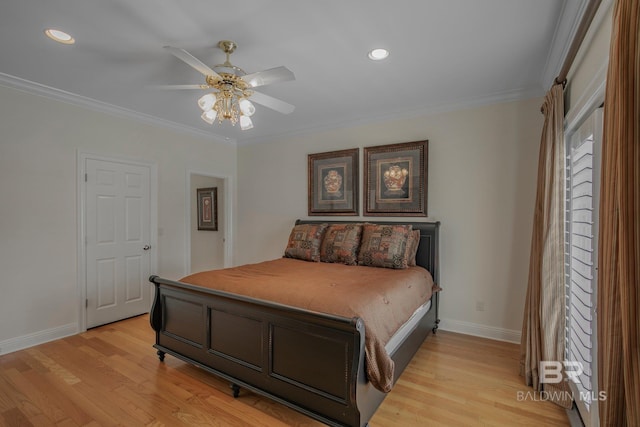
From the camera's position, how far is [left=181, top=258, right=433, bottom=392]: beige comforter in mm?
1760

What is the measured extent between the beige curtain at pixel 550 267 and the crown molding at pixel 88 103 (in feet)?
14.3

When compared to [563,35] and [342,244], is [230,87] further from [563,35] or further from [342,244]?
[563,35]

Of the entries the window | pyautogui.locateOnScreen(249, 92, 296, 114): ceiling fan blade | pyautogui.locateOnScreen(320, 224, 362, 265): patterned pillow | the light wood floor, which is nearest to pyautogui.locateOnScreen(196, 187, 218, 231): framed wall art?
pyautogui.locateOnScreen(320, 224, 362, 265): patterned pillow

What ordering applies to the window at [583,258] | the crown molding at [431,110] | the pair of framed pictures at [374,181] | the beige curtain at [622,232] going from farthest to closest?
the pair of framed pictures at [374,181] < the crown molding at [431,110] < the window at [583,258] < the beige curtain at [622,232]

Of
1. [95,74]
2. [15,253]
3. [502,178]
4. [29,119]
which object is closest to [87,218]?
[15,253]

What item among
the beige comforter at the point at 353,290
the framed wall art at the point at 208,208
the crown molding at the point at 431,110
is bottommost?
the beige comforter at the point at 353,290

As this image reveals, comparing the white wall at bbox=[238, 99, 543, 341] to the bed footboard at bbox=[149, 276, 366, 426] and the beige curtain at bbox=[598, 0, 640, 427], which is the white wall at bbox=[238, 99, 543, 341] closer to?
the bed footboard at bbox=[149, 276, 366, 426]

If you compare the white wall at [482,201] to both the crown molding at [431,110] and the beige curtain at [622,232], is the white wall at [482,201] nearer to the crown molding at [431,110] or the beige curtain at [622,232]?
the crown molding at [431,110]

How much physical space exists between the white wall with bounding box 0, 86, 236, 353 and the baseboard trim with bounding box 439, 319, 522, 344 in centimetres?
425

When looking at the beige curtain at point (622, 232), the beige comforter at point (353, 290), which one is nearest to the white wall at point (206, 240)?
the beige comforter at point (353, 290)

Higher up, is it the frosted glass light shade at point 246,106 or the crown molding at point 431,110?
the crown molding at point 431,110

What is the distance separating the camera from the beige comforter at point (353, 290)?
5.77 feet

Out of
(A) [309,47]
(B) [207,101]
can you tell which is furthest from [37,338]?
(A) [309,47]

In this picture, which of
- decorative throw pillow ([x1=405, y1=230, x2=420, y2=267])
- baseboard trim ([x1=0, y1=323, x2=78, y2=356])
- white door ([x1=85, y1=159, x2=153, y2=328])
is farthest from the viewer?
white door ([x1=85, y1=159, x2=153, y2=328])
